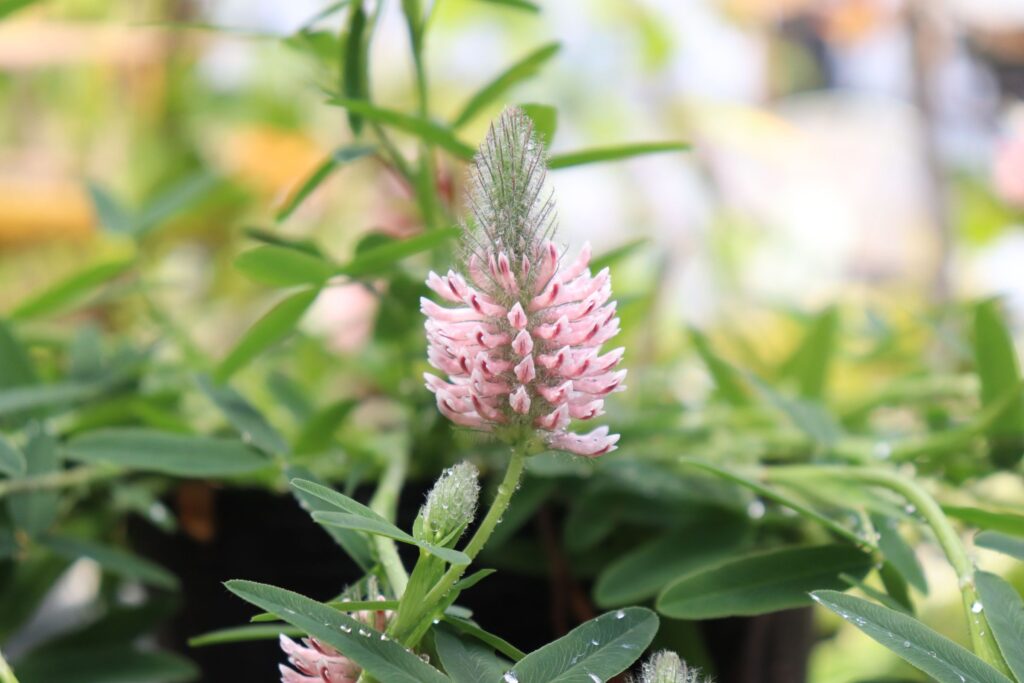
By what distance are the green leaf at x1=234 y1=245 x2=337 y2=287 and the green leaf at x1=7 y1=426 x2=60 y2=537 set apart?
0.09 m

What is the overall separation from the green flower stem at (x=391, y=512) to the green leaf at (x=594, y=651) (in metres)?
0.03

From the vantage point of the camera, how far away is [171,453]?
28cm

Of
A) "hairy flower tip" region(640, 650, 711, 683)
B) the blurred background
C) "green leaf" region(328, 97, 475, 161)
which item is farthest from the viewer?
the blurred background

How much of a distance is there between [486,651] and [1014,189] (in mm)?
863

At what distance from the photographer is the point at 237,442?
11.3 inches

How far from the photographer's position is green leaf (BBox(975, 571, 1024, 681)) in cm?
20

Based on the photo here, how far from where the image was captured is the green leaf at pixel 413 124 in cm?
27

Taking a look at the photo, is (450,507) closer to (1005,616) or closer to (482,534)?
(482,534)

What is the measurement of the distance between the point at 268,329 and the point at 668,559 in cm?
14

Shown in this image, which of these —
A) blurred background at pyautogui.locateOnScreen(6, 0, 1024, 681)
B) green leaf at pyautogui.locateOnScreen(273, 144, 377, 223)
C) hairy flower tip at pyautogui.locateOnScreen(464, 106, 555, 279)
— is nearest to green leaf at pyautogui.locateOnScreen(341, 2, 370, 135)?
green leaf at pyautogui.locateOnScreen(273, 144, 377, 223)

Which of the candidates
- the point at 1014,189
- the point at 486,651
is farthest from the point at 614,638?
the point at 1014,189

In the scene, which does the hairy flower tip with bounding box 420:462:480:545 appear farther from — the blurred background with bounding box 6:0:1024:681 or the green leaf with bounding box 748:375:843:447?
the blurred background with bounding box 6:0:1024:681

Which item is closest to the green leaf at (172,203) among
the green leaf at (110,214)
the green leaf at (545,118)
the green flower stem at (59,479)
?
the green leaf at (110,214)

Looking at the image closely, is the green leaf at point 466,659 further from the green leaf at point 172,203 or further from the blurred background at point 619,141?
the blurred background at point 619,141
